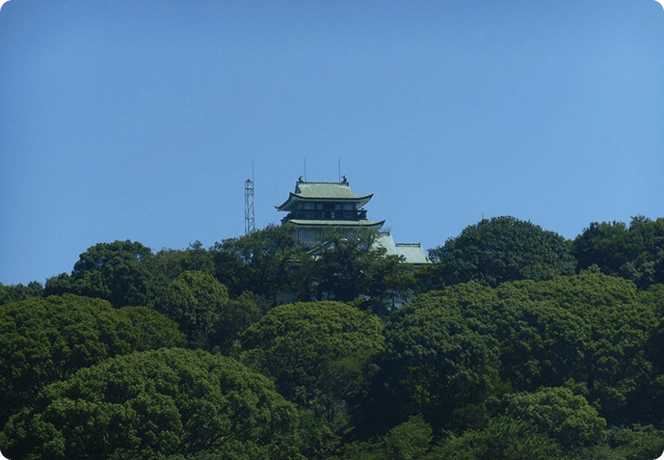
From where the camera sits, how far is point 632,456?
136ft

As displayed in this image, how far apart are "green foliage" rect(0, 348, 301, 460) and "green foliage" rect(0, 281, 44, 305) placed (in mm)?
13523

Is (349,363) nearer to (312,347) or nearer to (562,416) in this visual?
(312,347)

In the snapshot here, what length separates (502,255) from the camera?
2221 inches

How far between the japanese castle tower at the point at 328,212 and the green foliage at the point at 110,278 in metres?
14.4

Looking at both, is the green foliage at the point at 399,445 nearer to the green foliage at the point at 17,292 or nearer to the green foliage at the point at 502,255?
the green foliage at the point at 502,255

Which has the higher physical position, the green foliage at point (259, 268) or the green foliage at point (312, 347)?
the green foliage at point (259, 268)

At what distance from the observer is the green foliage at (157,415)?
1529 inches

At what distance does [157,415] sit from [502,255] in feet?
68.4

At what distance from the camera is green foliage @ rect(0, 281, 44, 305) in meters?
54.6

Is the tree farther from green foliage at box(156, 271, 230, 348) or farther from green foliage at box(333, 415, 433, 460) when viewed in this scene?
green foliage at box(156, 271, 230, 348)

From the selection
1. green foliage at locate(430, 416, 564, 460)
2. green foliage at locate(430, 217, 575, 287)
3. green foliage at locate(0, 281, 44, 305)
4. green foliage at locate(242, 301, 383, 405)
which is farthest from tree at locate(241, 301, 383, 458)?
green foliage at locate(0, 281, 44, 305)

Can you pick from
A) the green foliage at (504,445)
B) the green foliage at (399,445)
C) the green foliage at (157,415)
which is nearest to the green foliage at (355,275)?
the green foliage at (399,445)

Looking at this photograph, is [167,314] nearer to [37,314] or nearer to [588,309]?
[37,314]

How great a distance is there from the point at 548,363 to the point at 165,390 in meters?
12.9
